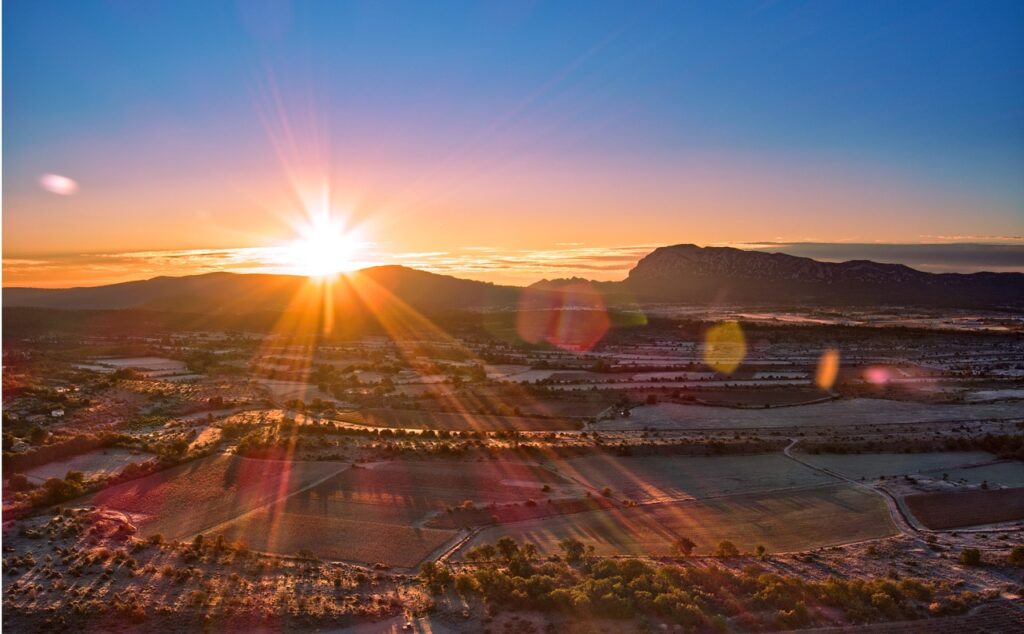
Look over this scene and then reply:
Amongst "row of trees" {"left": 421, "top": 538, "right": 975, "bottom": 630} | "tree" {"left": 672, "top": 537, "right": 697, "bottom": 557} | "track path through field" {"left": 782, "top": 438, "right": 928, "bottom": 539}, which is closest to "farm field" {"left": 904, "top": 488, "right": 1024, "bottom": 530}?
"track path through field" {"left": 782, "top": 438, "right": 928, "bottom": 539}

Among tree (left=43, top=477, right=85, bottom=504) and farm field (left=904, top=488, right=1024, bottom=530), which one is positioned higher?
tree (left=43, top=477, right=85, bottom=504)

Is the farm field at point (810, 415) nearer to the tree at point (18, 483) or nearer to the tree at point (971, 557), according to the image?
the tree at point (971, 557)

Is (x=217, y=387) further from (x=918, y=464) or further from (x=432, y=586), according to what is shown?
(x=918, y=464)

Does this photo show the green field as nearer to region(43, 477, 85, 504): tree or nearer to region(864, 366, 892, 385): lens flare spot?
region(864, 366, 892, 385): lens flare spot

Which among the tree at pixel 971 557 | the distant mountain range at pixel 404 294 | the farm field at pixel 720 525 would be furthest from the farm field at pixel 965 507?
the distant mountain range at pixel 404 294

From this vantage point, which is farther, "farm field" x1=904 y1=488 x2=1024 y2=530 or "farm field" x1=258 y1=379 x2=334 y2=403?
"farm field" x1=258 y1=379 x2=334 y2=403

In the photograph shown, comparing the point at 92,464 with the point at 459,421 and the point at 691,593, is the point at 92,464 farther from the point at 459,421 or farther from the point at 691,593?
the point at 691,593

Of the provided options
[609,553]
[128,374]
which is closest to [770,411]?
[609,553]
